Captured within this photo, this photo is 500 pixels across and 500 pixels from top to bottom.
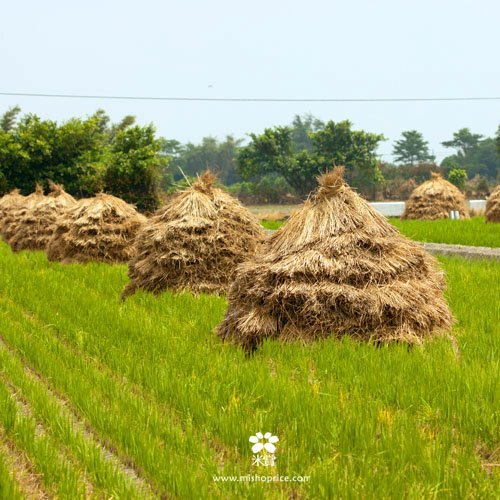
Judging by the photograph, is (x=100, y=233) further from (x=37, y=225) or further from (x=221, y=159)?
(x=221, y=159)

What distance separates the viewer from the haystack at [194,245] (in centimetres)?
1064

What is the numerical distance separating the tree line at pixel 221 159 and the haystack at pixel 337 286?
168 centimetres

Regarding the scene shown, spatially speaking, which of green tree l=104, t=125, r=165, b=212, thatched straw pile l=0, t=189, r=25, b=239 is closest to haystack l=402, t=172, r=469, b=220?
green tree l=104, t=125, r=165, b=212

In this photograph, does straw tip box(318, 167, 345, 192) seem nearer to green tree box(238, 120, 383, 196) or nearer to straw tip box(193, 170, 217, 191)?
straw tip box(193, 170, 217, 191)

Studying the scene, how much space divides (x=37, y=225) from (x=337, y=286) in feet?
49.2

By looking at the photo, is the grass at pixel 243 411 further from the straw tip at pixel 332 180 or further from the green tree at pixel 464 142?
the green tree at pixel 464 142

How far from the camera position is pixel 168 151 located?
10294 centimetres

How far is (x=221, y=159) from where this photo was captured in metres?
98.8

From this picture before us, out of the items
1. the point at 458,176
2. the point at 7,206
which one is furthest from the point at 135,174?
the point at 458,176

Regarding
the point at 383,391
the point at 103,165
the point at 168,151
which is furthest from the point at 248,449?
the point at 168,151

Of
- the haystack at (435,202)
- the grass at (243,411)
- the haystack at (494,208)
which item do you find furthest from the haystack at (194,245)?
the haystack at (435,202)

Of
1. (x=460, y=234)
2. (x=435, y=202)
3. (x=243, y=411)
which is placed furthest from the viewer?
(x=435, y=202)

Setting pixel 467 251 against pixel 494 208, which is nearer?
pixel 467 251

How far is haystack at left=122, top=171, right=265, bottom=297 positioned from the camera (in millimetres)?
10637
